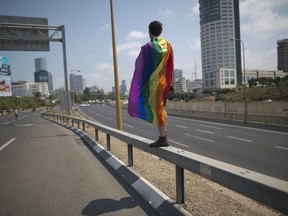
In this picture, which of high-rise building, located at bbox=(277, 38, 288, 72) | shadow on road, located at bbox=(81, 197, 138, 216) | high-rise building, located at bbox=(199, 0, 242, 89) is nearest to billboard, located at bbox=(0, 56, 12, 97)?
shadow on road, located at bbox=(81, 197, 138, 216)

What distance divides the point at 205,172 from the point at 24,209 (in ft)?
9.06

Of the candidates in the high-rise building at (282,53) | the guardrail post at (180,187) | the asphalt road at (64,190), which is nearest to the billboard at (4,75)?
the asphalt road at (64,190)

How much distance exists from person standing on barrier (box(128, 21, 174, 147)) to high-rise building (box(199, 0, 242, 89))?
167470mm

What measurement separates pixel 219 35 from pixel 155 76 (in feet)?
612

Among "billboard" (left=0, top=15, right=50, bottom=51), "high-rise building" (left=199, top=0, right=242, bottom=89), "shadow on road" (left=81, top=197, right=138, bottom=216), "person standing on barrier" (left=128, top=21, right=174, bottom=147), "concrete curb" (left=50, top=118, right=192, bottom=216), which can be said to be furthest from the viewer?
"high-rise building" (left=199, top=0, right=242, bottom=89)

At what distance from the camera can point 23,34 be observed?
24.6m

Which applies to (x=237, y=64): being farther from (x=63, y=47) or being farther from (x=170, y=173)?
(x=170, y=173)

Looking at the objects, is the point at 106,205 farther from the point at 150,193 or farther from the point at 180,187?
the point at 180,187

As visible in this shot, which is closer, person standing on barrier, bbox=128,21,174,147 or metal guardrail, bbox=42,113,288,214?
metal guardrail, bbox=42,113,288,214

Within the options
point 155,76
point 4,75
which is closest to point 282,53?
point 4,75

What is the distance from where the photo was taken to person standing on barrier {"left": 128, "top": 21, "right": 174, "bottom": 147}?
4.34m

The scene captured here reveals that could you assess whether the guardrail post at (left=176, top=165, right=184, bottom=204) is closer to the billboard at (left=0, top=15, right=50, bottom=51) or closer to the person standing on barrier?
the person standing on barrier

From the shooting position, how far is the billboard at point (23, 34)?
23719 mm

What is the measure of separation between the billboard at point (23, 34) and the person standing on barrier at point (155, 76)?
2291cm
